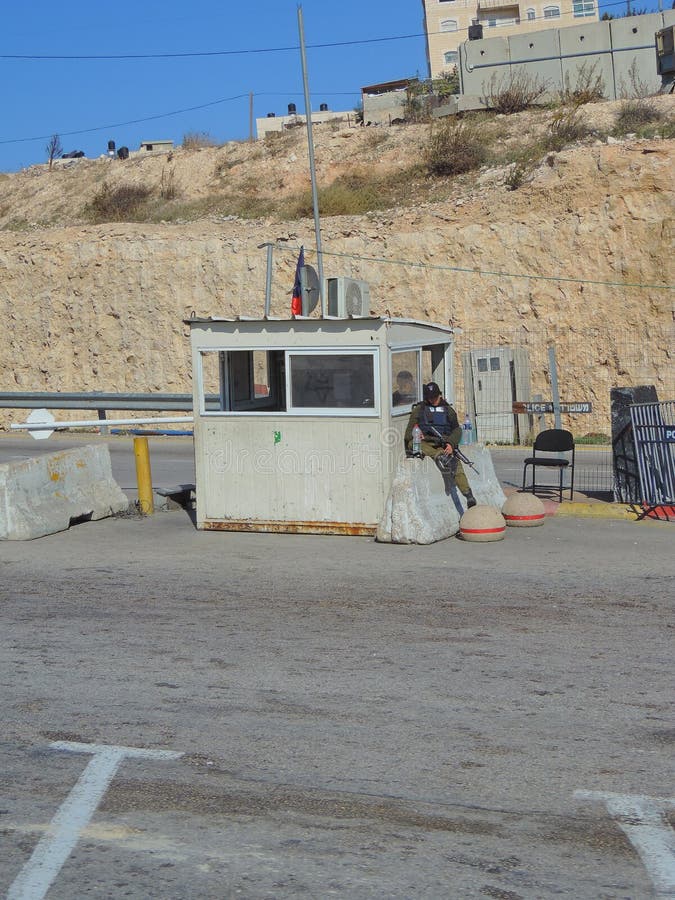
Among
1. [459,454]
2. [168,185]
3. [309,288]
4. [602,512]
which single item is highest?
[168,185]

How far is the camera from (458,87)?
43500mm

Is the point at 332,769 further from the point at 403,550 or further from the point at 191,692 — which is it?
the point at 403,550

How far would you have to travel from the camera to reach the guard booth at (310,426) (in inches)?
491

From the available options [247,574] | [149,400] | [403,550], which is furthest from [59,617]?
[149,400]

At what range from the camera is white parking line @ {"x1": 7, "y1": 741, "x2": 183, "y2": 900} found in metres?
4.51

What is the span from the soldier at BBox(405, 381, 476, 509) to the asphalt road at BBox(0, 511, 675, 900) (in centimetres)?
190

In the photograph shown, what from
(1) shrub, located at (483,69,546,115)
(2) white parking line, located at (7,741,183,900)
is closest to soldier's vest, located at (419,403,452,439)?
(2) white parking line, located at (7,741,183,900)

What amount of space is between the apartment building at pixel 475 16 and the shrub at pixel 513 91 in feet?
77.7

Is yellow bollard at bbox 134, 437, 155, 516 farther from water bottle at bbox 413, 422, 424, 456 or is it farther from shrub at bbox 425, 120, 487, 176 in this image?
shrub at bbox 425, 120, 487, 176

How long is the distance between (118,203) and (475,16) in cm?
3666

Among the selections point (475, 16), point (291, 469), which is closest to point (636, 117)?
point (291, 469)

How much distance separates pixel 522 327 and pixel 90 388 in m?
14.0

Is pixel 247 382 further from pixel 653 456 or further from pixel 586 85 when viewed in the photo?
pixel 586 85

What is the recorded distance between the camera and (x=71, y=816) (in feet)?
16.9
